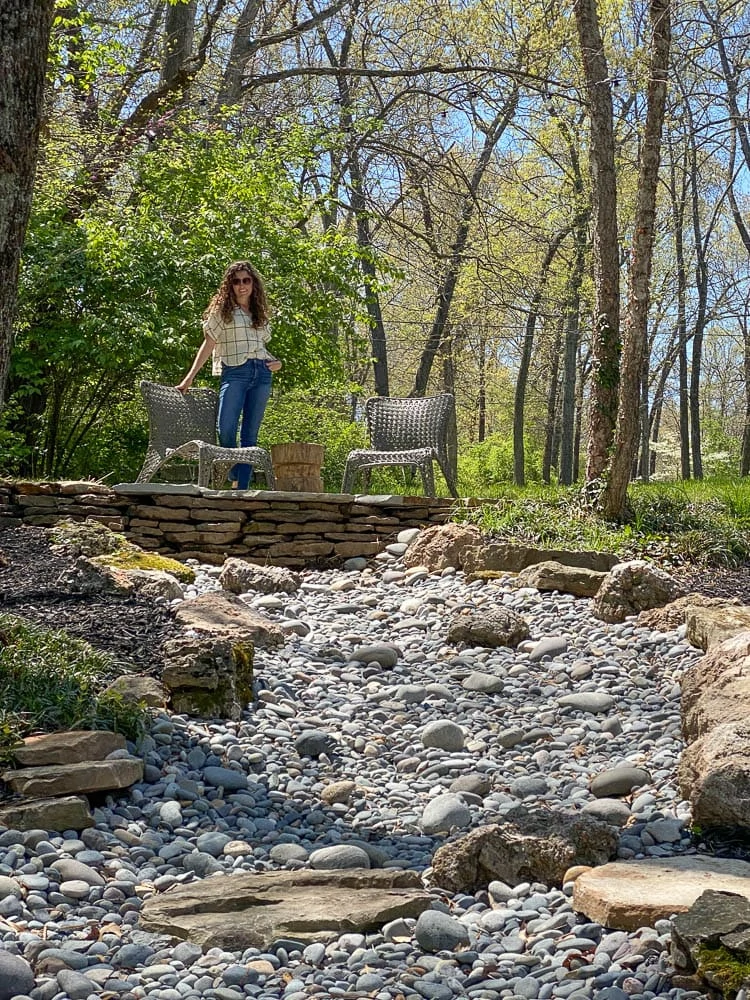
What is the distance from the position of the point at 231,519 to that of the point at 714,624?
11.7 feet

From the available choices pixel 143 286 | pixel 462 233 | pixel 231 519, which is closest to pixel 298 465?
pixel 231 519

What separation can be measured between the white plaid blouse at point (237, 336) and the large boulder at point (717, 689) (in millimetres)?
4469

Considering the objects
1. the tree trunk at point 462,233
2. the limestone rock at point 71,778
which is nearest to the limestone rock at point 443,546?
the limestone rock at point 71,778

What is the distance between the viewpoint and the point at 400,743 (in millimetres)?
3865

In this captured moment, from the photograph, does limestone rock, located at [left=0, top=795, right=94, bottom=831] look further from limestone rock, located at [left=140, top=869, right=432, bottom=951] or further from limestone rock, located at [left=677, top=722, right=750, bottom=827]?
limestone rock, located at [left=677, top=722, right=750, bottom=827]

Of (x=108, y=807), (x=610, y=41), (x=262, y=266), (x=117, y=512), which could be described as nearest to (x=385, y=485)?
(x=262, y=266)

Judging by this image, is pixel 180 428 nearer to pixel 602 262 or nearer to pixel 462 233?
pixel 602 262

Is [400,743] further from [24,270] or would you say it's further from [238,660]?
[24,270]

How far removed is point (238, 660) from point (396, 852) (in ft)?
4.39

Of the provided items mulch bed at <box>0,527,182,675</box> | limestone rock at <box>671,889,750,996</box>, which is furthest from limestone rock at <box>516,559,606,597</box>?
limestone rock at <box>671,889,750,996</box>

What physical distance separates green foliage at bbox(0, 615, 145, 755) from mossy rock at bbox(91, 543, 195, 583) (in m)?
1.91

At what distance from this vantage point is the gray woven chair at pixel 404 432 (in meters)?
7.52

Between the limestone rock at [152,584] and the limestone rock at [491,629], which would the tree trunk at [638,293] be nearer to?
the limestone rock at [491,629]

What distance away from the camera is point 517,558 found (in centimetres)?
599
